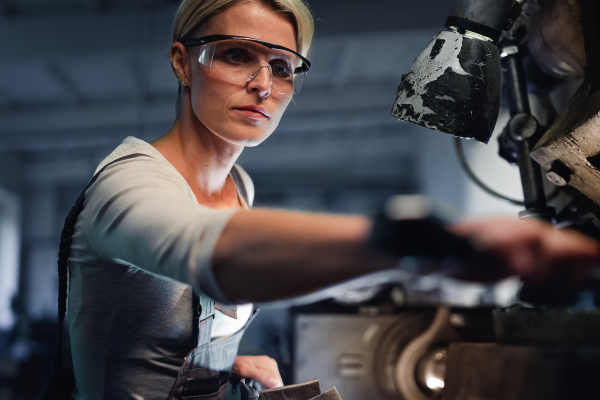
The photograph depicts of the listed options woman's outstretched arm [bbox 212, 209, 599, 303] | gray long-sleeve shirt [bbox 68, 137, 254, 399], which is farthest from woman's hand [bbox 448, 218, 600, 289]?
gray long-sleeve shirt [bbox 68, 137, 254, 399]

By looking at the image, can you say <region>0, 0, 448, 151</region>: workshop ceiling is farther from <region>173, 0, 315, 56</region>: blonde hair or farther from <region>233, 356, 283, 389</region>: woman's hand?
<region>233, 356, 283, 389</region>: woman's hand

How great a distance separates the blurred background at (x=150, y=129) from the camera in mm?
4277

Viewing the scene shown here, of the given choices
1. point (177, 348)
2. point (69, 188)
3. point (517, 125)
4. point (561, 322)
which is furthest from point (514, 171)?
point (69, 188)

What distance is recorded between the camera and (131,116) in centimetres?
622

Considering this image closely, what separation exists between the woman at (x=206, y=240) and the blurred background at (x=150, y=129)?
4.1 inches

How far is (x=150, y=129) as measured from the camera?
6516 millimetres

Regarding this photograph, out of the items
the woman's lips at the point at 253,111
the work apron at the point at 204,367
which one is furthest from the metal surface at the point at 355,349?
the woman's lips at the point at 253,111

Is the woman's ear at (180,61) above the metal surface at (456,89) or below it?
above

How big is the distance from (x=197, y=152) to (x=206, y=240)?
62 centimetres

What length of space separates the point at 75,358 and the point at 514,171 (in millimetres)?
1401

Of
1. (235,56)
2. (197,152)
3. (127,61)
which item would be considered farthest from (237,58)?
(127,61)

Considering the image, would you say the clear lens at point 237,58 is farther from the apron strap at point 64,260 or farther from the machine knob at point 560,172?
the machine knob at point 560,172

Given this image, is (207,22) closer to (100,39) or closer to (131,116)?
(100,39)

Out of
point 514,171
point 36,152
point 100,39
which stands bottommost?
point 36,152
